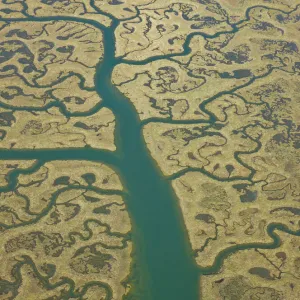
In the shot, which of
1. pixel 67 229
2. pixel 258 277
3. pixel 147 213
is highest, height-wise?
pixel 147 213

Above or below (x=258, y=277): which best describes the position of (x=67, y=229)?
above

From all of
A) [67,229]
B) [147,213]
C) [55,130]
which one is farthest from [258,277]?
[55,130]

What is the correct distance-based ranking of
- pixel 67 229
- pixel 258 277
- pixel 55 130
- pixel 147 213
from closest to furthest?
pixel 258 277 < pixel 67 229 < pixel 147 213 < pixel 55 130

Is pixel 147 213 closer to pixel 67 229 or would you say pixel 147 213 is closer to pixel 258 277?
pixel 67 229

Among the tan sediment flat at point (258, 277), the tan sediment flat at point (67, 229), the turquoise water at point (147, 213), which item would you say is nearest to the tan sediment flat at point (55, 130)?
the turquoise water at point (147, 213)

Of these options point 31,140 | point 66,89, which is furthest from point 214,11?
point 31,140

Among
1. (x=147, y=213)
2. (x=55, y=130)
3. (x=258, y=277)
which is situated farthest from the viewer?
(x=55, y=130)

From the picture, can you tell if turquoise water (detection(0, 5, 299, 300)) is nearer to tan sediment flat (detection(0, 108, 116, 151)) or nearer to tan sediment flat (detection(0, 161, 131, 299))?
tan sediment flat (detection(0, 108, 116, 151))
